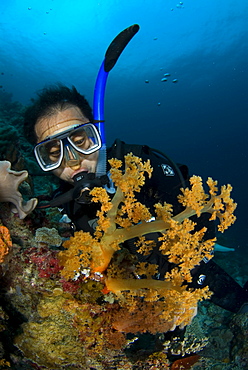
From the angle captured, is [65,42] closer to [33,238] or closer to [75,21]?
[75,21]

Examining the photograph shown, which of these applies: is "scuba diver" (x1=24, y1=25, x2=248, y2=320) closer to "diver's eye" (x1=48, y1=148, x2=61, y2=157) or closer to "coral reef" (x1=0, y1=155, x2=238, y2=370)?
"diver's eye" (x1=48, y1=148, x2=61, y2=157)

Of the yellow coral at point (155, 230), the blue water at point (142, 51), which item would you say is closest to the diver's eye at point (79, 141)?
the yellow coral at point (155, 230)

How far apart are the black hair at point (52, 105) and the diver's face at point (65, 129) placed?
102 millimetres

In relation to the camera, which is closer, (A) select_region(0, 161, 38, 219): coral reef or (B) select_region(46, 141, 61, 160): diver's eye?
(A) select_region(0, 161, 38, 219): coral reef

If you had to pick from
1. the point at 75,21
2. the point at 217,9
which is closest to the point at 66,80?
the point at 75,21

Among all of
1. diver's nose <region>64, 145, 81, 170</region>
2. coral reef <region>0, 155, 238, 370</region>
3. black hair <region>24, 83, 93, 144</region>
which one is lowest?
coral reef <region>0, 155, 238, 370</region>

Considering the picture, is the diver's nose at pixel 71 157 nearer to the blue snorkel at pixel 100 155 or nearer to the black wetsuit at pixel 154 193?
the blue snorkel at pixel 100 155

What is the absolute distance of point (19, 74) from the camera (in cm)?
5394

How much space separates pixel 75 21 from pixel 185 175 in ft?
176

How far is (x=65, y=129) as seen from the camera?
10.2 ft

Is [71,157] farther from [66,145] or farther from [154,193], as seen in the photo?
[154,193]

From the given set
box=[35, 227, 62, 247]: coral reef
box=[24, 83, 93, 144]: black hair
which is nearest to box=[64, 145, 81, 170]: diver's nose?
box=[24, 83, 93, 144]: black hair

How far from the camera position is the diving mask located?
3.01 metres

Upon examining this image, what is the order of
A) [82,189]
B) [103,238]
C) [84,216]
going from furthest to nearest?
[84,216]
[82,189]
[103,238]
